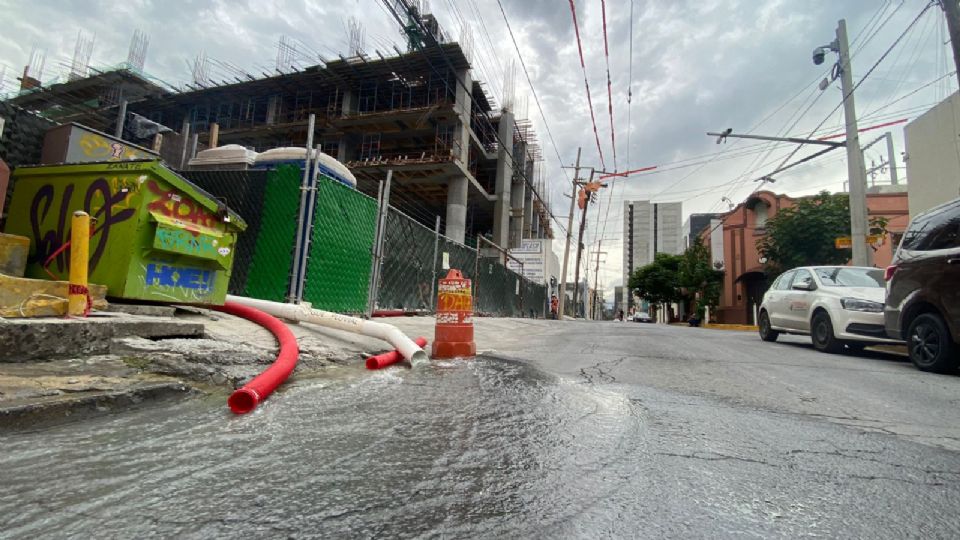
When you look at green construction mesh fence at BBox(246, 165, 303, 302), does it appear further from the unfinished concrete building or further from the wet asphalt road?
the unfinished concrete building

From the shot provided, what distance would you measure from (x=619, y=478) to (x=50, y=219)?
5.06 meters

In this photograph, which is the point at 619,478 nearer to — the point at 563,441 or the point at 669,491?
the point at 669,491

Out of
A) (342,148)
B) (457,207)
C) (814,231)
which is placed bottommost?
(814,231)

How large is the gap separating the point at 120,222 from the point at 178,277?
2.17ft

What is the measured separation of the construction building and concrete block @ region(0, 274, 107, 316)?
2358 centimetres

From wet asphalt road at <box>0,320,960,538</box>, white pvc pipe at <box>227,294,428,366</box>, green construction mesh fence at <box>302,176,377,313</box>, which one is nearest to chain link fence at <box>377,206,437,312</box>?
green construction mesh fence at <box>302,176,377,313</box>

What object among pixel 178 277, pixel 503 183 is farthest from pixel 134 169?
pixel 503 183

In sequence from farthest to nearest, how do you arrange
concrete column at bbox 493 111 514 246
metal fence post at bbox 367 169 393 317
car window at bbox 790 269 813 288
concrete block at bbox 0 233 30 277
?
concrete column at bbox 493 111 514 246
car window at bbox 790 269 813 288
metal fence post at bbox 367 169 393 317
concrete block at bbox 0 233 30 277

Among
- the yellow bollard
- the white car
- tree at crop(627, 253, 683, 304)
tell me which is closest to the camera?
the yellow bollard

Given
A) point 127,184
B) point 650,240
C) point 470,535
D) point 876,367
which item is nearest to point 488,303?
point 876,367

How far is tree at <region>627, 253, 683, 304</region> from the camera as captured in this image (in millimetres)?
41953

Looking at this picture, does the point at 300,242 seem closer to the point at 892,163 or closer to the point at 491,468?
the point at 491,468

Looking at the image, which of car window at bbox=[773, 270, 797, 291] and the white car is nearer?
the white car

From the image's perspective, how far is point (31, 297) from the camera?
2.99 m
